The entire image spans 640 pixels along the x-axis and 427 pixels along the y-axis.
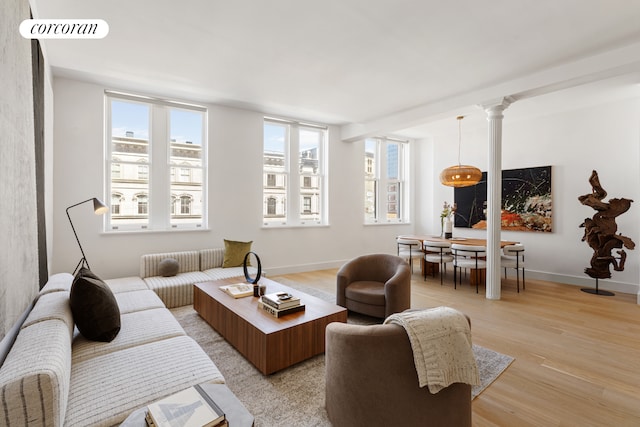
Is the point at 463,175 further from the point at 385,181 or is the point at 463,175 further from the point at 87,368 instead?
the point at 87,368

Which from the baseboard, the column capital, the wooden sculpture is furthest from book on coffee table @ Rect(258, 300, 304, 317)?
the baseboard

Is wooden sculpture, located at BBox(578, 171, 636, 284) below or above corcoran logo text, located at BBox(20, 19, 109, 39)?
below

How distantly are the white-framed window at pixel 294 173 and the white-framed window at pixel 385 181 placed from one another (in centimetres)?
135

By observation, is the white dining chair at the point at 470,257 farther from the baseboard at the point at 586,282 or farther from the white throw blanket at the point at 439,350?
the white throw blanket at the point at 439,350

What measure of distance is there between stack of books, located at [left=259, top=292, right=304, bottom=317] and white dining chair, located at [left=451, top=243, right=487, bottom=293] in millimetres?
3244

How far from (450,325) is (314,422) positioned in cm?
106

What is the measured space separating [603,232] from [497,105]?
256 cm

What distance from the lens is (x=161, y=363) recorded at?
1.73 m

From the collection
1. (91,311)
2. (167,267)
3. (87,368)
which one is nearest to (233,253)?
(167,267)

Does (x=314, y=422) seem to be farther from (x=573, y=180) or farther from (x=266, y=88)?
(x=573, y=180)

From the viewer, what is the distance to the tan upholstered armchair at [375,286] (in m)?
3.23

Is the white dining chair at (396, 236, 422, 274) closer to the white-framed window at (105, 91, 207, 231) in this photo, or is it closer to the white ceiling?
the white ceiling

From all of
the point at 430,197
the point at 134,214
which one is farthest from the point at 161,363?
the point at 430,197

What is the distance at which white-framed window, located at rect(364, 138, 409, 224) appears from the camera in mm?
7430
